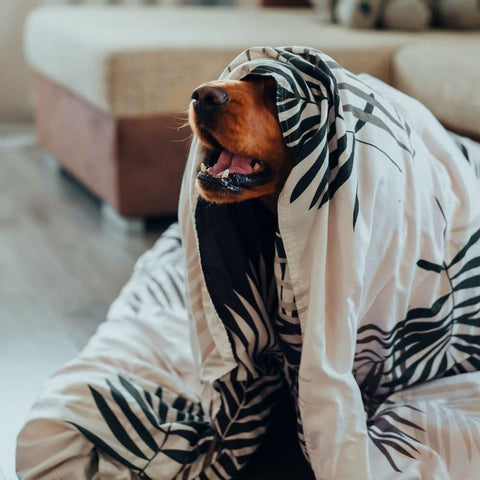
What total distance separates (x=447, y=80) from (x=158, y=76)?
75cm

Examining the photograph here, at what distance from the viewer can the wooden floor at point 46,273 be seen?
4.87 ft

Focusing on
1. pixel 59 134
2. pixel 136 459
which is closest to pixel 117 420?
pixel 136 459

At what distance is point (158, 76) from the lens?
6.88 feet

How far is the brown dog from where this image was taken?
1005mm

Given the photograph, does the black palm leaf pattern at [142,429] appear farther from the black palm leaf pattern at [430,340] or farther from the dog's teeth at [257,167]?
the dog's teeth at [257,167]

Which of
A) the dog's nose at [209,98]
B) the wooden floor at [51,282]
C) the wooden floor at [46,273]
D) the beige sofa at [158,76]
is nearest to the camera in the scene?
the dog's nose at [209,98]

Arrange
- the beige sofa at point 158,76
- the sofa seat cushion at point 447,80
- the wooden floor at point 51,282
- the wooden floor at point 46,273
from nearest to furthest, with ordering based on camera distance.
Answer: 1. the wooden floor at point 51,282
2. the wooden floor at point 46,273
3. the sofa seat cushion at point 447,80
4. the beige sofa at point 158,76

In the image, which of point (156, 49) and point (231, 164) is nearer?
point (231, 164)

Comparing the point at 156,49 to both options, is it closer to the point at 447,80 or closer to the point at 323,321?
the point at 447,80

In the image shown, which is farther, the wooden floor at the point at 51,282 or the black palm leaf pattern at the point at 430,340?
the wooden floor at the point at 51,282

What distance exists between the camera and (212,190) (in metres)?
1.04

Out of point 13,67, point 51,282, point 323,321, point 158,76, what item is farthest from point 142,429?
point 13,67

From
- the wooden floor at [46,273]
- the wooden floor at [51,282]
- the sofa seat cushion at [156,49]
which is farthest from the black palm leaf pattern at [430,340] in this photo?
the sofa seat cushion at [156,49]

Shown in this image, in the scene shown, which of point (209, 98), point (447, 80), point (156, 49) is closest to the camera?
point (209, 98)
